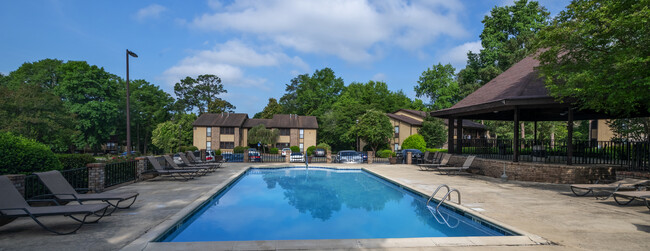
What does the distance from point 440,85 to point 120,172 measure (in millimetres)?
42576

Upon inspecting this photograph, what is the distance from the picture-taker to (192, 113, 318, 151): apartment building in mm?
52500

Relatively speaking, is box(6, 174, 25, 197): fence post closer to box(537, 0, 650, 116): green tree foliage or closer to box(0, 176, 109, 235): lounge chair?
box(0, 176, 109, 235): lounge chair

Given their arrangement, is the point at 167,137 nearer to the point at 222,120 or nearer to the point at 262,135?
the point at 222,120

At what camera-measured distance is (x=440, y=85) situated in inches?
1834

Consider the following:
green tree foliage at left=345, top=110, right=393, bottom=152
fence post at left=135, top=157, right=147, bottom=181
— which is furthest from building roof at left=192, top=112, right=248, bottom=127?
fence post at left=135, top=157, right=147, bottom=181

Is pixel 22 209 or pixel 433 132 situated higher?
pixel 433 132

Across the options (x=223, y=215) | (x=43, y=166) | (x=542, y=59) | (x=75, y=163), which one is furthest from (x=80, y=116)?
(x=542, y=59)

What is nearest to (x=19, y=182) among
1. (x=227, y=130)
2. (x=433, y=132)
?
(x=433, y=132)

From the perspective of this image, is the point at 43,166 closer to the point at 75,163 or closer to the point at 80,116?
the point at 75,163

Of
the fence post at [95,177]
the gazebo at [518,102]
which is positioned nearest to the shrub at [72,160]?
the fence post at [95,177]

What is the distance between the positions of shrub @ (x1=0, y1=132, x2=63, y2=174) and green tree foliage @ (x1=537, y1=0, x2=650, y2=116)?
1658 cm

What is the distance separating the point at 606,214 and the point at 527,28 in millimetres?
34113

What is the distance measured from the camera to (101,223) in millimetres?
6797

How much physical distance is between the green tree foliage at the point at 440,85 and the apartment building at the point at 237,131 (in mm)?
18952
